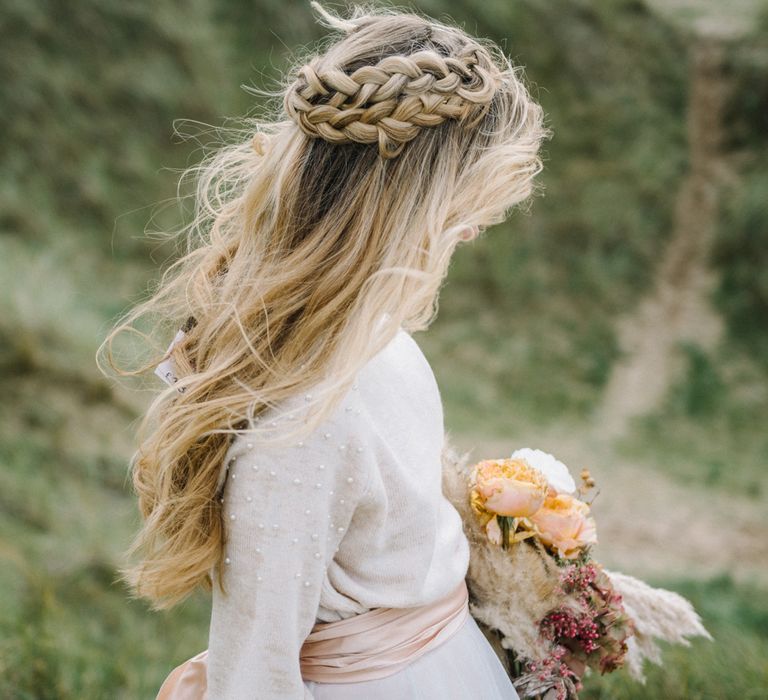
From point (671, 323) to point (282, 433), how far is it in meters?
6.07

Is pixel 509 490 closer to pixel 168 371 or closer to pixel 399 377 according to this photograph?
pixel 399 377

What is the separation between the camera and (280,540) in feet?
3.62

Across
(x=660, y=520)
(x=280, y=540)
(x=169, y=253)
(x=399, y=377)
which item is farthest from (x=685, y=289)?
(x=280, y=540)

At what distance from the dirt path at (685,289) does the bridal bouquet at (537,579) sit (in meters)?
4.50

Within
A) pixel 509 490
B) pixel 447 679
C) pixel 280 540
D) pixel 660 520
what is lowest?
pixel 660 520

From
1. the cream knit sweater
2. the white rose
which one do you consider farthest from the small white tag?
the white rose

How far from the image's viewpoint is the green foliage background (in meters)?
2.96

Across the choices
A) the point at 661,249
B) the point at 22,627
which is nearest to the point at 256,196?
the point at 22,627

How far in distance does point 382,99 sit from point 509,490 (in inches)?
27.2

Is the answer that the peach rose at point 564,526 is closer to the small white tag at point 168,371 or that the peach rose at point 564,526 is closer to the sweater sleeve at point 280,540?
the sweater sleeve at point 280,540

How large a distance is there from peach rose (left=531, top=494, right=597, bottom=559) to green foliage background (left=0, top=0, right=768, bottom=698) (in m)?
1.10

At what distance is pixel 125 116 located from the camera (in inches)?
231

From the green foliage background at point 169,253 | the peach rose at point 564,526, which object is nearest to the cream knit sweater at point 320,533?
the peach rose at point 564,526

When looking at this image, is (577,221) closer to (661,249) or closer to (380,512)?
(661,249)
